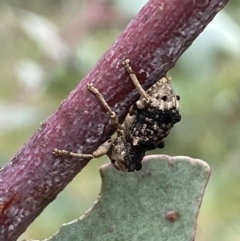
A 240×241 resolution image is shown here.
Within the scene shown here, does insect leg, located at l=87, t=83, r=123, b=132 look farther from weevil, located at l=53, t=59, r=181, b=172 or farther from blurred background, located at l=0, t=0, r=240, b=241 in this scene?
blurred background, located at l=0, t=0, r=240, b=241

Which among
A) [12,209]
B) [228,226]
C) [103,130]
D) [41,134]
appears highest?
[103,130]

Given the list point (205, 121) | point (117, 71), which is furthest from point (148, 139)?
point (205, 121)

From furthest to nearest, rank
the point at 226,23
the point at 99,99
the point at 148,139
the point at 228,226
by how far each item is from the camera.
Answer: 1. the point at 228,226
2. the point at 226,23
3. the point at 148,139
4. the point at 99,99

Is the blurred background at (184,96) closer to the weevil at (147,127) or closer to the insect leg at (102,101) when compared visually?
the weevil at (147,127)

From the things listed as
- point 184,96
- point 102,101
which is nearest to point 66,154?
point 102,101

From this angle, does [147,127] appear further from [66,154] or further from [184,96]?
[184,96]

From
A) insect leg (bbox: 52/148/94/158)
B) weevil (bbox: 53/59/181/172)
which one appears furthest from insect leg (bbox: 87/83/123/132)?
weevil (bbox: 53/59/181/172)

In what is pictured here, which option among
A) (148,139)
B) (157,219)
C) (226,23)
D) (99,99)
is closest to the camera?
(99,99)

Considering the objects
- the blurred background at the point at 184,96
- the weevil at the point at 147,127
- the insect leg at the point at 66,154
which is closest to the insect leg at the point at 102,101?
the insect leg at the point at 66,154

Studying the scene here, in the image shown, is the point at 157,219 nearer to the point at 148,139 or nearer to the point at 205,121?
the point at 148,139
